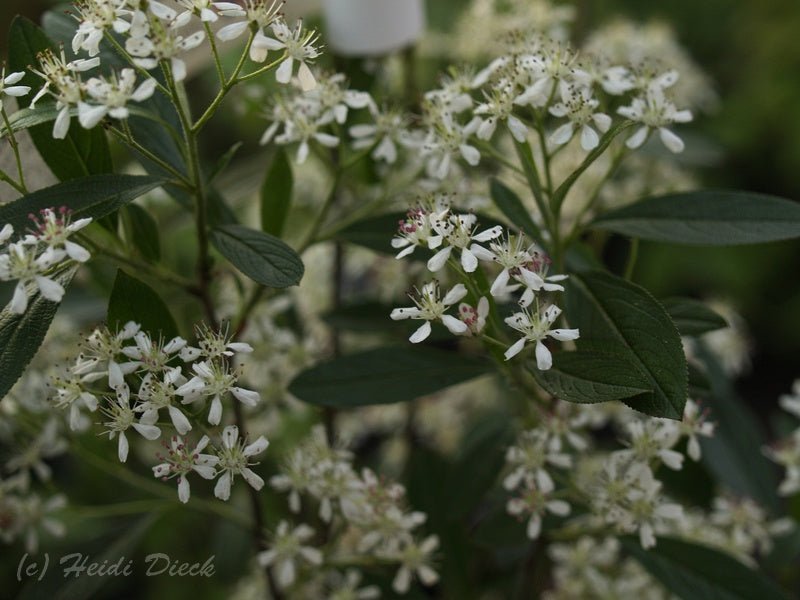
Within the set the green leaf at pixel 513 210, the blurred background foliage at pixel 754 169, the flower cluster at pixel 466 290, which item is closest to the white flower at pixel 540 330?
the flower cluster at pixel 466 290

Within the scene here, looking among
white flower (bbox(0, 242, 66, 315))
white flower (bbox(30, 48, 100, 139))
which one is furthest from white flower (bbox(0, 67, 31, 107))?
white flower (bbox(0, 242, 66, 315))

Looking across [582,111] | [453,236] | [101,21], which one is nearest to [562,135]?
[582,111]

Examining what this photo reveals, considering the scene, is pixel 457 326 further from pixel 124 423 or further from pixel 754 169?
pixel 754 169

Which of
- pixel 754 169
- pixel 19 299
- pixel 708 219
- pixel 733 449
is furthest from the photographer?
pixel 754 169

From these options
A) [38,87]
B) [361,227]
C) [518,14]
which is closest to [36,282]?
[38,87]

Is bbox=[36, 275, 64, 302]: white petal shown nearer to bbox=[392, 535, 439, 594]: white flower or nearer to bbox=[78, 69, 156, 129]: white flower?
bbox=[78, 69, 156, 129]: white flower

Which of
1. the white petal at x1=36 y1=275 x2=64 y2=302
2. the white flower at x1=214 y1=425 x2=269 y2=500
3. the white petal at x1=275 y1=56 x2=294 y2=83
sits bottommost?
the white flower at x1=214 y1=425 x2=269 y2=500

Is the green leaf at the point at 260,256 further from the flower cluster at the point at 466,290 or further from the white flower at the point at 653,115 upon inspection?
the white flower at the point at 653,115
